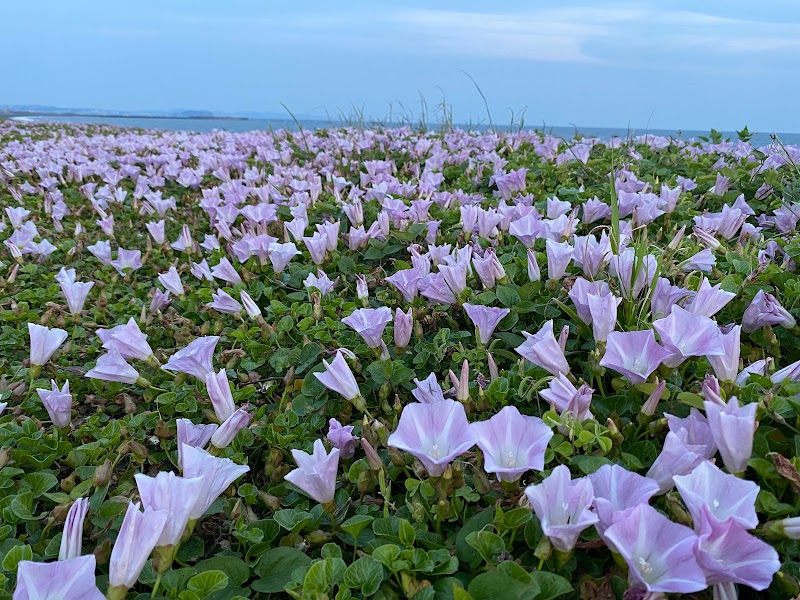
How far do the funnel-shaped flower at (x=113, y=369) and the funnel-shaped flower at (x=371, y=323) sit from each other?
0.89 m

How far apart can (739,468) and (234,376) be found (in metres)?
1.91

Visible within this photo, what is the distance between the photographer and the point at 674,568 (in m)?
1.24

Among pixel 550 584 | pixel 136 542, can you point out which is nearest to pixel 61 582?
pixel 136 542

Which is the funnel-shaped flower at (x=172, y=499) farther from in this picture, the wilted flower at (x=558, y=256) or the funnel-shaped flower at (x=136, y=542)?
the wilted flower at (x=558, y=256)

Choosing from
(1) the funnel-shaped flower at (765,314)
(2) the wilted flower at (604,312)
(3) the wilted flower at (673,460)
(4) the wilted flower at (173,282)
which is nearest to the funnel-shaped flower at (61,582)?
(3) the wilted flower at (673,460)

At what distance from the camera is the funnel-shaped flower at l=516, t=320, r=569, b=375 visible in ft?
6.56

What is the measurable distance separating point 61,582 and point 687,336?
1748 millimetres

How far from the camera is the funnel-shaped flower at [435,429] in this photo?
1.60 meters

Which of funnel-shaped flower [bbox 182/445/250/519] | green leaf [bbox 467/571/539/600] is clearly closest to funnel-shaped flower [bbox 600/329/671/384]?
green leaf [bbox 467/571/539/600]

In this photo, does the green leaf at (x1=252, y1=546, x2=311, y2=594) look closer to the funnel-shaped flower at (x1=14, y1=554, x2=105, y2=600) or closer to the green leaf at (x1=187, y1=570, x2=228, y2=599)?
the green leaf at (x1=187, y1=570, x2=228, y2=599)

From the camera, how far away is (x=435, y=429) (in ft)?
5.40

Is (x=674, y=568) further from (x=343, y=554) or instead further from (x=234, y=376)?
(x=234, y=376)

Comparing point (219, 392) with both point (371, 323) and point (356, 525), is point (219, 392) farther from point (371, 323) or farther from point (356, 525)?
point (356, 525)

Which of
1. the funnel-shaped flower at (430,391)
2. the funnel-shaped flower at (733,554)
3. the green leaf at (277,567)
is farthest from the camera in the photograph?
the funnel-shaped flower at (430,391)
